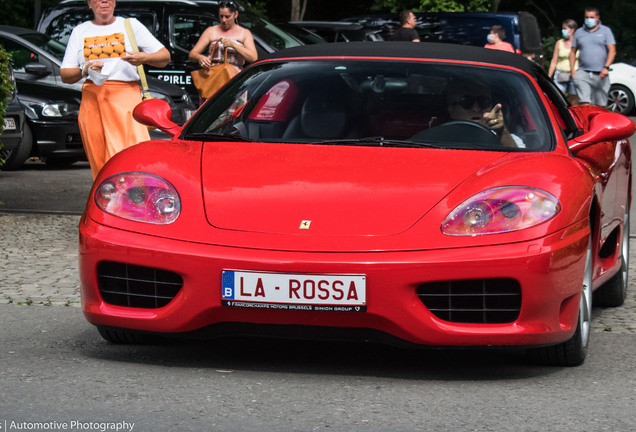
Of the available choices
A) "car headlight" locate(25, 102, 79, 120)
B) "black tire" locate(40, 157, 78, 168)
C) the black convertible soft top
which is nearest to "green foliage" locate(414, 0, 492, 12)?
"black tire" locate(40, 157, 78, 168)

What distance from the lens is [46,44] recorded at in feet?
45.1

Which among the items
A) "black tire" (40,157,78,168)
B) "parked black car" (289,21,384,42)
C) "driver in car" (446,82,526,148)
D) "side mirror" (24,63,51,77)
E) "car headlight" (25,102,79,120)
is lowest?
"black tire" (40,157,78,168)

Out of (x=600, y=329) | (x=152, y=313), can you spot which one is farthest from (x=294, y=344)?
(x=600, y=329)

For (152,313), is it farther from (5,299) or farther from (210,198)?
(5,299)

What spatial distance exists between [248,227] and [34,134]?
9.12 m

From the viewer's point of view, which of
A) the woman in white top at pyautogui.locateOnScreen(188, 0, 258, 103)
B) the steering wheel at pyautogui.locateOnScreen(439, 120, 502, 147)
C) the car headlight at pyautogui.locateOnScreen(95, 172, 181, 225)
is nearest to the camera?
the car headlight at pyautogui.locateOnScreen(95, 172, 181, 225)

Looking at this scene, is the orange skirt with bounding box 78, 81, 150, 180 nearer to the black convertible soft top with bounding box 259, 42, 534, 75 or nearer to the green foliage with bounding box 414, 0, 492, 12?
the black convertible soft top with bounding box 259, 42, 534, 75

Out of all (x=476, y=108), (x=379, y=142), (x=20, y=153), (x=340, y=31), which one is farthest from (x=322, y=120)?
(x=340, y=31)

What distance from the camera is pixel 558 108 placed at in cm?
560

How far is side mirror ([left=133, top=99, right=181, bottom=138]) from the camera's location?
5301mm

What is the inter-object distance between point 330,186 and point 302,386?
2.55 feet

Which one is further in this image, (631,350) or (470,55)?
(470,55)

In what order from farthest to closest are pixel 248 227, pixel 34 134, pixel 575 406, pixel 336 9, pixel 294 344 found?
pixel 336 9 < pixel 34 134 < pixel 294 344 < pixel 248 227 < pixel 575 406

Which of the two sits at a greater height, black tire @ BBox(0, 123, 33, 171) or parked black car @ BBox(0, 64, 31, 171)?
parked black car @ BBox(0, 64, 31, 171)
